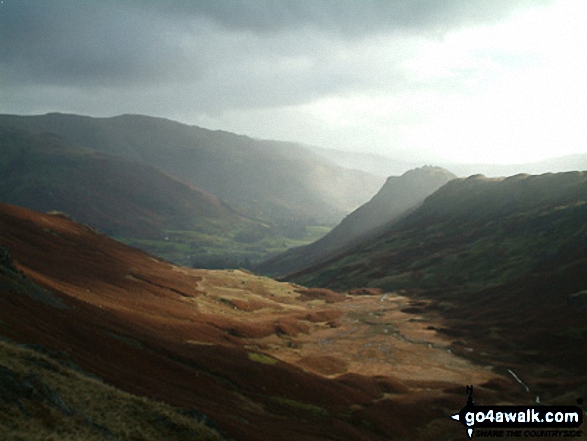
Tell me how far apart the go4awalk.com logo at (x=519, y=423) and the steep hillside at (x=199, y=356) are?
12.2 ft

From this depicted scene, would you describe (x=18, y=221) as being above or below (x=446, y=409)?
above

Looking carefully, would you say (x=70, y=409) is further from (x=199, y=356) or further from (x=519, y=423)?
(x=519, y=423)

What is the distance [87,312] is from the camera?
6291 cm

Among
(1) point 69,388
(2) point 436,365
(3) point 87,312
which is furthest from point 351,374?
(1) point 69,388

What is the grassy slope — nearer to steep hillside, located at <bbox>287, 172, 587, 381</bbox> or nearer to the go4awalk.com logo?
the go4awalk.com logo

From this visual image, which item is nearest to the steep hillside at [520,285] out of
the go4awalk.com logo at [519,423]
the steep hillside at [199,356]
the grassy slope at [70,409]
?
the steep hillside at [199,356]

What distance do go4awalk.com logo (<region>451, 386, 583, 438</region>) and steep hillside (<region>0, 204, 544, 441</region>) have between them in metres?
3.72

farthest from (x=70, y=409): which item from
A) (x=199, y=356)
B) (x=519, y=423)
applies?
(x=519, y=423)

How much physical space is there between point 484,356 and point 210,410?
76587mm

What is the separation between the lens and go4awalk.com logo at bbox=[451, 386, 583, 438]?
2109 inches

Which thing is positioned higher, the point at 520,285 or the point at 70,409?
the point at 520,285

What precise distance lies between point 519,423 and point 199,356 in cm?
3958

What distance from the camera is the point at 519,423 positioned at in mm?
55938

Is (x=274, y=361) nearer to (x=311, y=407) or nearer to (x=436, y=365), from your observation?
(x=311, y=407)
